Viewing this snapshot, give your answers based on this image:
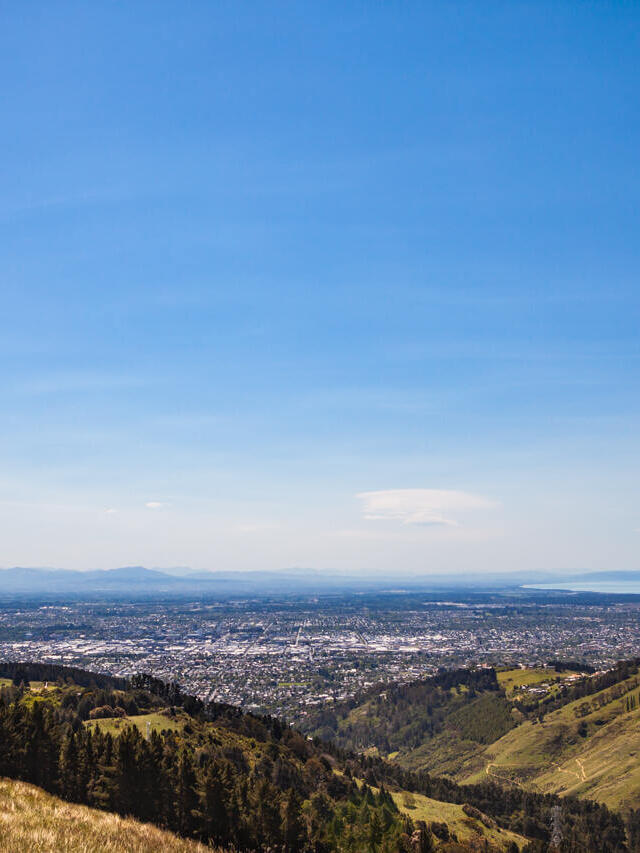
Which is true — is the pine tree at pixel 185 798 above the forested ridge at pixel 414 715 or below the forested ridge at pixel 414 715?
above

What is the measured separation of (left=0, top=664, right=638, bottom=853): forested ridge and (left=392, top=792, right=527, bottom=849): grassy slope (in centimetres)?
371

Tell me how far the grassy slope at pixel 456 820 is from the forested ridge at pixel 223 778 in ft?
12.2

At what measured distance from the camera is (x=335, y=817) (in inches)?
2552

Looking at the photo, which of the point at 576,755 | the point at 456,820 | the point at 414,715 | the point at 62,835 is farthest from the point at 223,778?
the point at 414,715

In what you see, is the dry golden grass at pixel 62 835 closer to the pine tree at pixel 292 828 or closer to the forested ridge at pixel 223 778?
the forested ridge at pixel 223 778

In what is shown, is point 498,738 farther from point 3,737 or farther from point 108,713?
point 3,737

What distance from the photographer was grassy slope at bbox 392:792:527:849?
77.1 m

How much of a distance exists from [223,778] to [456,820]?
171 ft

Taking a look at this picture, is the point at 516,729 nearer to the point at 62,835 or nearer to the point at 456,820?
the point at 456,820

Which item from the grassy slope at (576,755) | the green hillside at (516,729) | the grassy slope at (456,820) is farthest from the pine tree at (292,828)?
the grassy slope at (576,755)

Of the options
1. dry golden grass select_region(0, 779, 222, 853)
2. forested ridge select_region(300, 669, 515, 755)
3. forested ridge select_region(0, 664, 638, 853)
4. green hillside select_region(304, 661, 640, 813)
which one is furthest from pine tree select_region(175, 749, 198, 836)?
forested ridge select_region(300, 669, 515, 755)

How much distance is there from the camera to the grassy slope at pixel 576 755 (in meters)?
111

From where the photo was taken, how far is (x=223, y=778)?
154 feet

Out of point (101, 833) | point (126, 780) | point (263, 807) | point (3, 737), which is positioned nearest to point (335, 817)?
point (263, 807)
